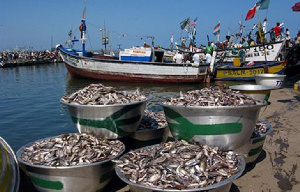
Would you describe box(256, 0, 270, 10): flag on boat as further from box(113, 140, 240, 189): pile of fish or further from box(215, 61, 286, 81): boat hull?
box(113, 140, 240, 189): pile of fish

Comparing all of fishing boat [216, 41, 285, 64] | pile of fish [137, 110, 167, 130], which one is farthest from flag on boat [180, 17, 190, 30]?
pile of fish [137, 110, 167, 130]

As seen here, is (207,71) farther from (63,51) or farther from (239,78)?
(63,51)

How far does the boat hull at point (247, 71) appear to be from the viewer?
1900 cm

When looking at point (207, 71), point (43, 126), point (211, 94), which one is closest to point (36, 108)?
point (43, 126)

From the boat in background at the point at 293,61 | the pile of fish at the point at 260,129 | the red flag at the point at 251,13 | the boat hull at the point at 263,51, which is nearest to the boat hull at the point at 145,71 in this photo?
the red flag at the point at 251,13

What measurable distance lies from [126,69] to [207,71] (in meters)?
6.65

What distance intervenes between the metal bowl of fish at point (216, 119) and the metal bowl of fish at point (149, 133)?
1.39 meters

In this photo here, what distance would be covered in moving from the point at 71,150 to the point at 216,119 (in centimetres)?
246

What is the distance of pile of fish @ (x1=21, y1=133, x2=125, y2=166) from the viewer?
14.0ft

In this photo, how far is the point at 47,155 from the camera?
4.34m

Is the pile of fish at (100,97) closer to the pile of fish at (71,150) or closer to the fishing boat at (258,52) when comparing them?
the pile of fish at (71,150)

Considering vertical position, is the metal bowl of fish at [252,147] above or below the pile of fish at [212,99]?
below

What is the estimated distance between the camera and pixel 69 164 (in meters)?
4.17

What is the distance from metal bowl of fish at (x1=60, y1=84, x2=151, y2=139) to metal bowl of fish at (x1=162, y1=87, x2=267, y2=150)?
0.84 meters
